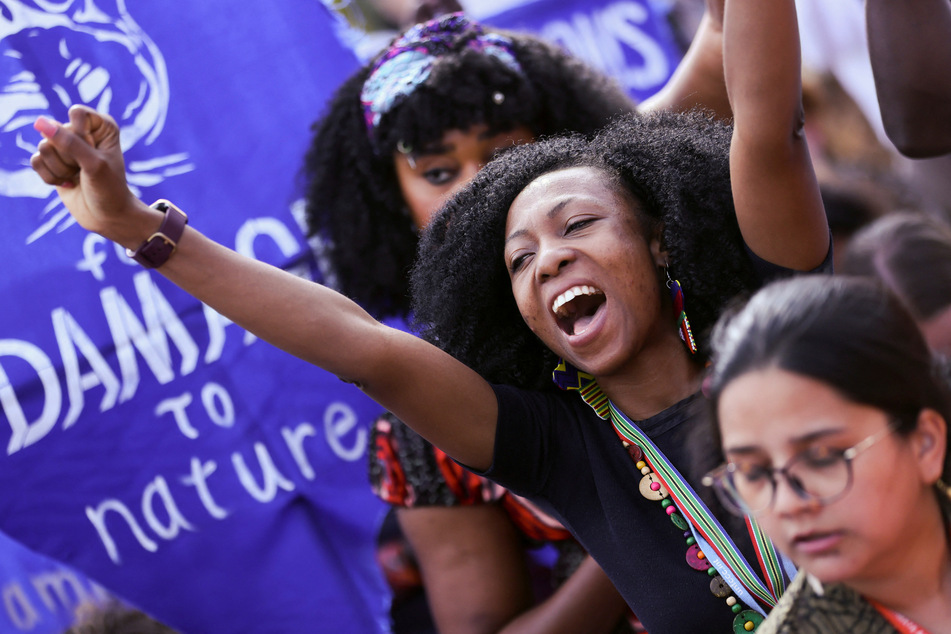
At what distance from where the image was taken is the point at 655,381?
6.25ft

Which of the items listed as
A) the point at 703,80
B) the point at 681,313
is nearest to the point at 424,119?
the point at 703,80

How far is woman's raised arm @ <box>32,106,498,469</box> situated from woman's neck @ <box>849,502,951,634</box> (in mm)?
753

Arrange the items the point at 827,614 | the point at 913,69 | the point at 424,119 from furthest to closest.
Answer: the point at 424,119 → the point at 913,69 → the point at 827,614

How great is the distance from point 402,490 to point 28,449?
3.40 ft

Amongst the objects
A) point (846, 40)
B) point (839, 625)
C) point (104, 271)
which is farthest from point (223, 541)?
point (846, 40)

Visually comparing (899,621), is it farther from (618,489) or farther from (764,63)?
(764,63)

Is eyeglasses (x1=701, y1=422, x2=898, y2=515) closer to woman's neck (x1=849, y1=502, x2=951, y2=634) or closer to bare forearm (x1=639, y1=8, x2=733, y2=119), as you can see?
woman's neck (x1=849, y1=502, x2=951, y2=634)

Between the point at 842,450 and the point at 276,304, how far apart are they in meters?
Result: 0.97

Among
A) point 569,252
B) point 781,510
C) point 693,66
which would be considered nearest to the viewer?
point 781,510

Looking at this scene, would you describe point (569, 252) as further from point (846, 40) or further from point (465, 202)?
point (846, 40)

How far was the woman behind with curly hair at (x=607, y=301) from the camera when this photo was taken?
1.65m

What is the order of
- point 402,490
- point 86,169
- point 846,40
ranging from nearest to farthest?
point 86,169, point 402,490, point 846,40

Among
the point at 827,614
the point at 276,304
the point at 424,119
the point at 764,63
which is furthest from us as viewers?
the point at 424,119

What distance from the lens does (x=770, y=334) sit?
1.37 metres
